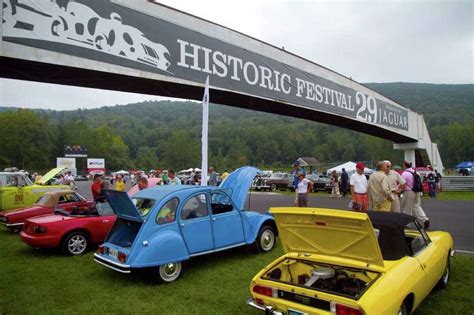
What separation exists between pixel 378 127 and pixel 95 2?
55.8 feet

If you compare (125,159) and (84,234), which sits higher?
(125,159)

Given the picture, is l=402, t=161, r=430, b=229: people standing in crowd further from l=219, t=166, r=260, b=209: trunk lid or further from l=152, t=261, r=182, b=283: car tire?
l=152, t=261, r=182, b=283: car tire

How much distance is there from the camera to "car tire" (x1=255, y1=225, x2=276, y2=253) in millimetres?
6867

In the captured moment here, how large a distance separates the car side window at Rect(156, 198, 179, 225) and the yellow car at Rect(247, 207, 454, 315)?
6.93ft

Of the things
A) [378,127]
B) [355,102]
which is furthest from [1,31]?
[378,127]

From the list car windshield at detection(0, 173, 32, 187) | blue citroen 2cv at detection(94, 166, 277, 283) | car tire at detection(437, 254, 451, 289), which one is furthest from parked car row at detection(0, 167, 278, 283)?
car windshield at detection(0, 173, 32, 187)

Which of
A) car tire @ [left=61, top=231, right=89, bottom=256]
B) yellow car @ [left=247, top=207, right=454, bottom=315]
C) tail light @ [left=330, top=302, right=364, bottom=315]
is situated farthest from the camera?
car tire @ [left=61, top=231, right=89, bottom=256]

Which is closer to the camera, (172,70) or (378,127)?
(172,70)

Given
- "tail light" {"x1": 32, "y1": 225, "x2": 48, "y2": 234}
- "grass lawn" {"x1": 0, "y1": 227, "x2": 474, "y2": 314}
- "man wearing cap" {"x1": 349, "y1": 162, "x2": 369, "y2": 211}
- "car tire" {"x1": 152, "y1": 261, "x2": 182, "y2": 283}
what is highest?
"man wearing cap" {"x1": 349, "y1": 162, "x2": 369, "y2": 211}

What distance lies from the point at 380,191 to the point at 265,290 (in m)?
5.01

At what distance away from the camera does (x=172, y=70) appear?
9828mm

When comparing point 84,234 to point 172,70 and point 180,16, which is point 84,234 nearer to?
point 172,70

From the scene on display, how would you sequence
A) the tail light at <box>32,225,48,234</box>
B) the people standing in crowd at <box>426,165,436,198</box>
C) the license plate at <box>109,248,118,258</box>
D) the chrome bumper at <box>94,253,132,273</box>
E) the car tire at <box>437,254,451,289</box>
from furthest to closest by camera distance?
the people standing in crowd at <box>426,165,436,198</box>, the tail light at <box>32,225,48,234</box>, the license plate at <box>109,248,118,258</box>, the chrome bumper at <box>94,253,132,273</box>, the car tire at <box>437,254,451,289</box>

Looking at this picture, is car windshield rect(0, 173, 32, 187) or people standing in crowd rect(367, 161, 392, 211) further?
car windshield rect(0, 173, 32, 187)
